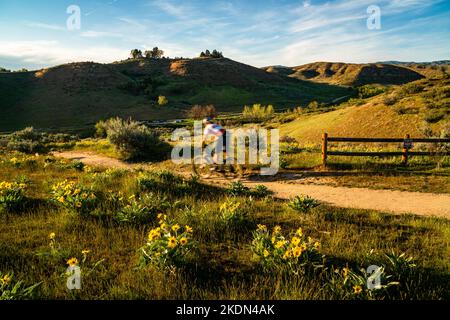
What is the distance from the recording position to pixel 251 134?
20.7 metres

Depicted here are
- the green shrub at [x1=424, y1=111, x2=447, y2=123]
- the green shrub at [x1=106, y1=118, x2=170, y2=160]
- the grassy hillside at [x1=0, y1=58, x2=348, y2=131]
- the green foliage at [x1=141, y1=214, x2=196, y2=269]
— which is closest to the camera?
the green foliage at [x1=141, y1=214, x2=196, y2=269]

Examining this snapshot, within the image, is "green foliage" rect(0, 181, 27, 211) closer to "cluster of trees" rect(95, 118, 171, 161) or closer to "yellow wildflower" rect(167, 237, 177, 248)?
"yellow wildflower" rect(167, 237, 177, 248)

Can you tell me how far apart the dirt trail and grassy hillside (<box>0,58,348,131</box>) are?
216ft

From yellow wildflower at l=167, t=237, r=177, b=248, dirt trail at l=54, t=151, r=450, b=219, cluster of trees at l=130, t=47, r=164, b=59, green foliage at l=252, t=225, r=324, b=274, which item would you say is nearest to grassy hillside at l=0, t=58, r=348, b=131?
cluster of trees at l=130, t=47, r=164, b=59

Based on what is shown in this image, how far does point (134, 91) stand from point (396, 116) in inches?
→ 3772

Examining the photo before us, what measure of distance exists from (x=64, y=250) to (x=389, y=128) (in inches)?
1095

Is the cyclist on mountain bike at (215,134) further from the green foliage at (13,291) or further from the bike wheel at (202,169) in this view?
the green foliage at (13,291)

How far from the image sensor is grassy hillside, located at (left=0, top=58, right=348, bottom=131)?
275 feet

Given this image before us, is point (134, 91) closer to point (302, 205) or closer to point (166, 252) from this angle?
point (302, 205)

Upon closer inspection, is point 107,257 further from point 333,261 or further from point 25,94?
point 25,94

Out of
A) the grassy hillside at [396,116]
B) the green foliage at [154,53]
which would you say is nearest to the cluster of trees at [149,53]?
the green foliage at [154,53]

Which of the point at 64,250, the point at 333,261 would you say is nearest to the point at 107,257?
the point at 64,250

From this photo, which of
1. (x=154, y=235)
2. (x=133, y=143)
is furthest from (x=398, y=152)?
(x=133, y=143)

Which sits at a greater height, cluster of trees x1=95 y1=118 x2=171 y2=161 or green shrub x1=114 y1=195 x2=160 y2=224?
cluster of trees x1=95 y1=118 x2=171 y2=161
